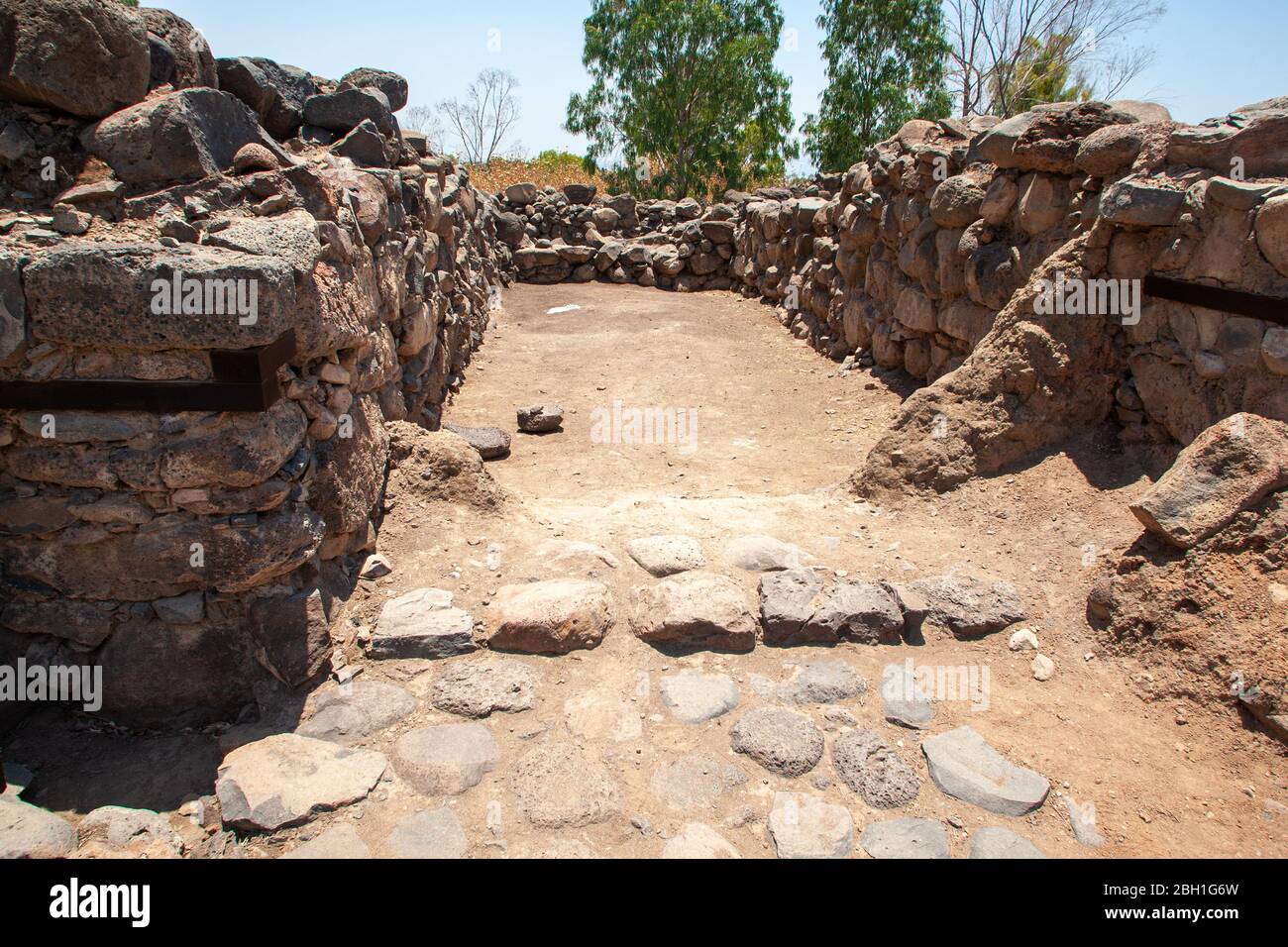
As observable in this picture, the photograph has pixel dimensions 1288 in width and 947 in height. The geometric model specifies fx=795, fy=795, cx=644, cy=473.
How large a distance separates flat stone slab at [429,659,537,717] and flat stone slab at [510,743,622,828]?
0.91 ft

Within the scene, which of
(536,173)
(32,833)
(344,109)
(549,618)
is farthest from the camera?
(536,173)

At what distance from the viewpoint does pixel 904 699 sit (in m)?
3.04

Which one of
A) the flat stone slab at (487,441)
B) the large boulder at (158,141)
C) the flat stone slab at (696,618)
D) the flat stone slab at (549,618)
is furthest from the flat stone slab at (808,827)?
the flat stone slab at (487,441)

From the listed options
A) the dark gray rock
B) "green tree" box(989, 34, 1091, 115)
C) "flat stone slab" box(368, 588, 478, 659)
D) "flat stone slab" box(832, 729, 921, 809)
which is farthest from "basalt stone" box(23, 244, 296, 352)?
"green tree" box(989, 34, 1091, 115)

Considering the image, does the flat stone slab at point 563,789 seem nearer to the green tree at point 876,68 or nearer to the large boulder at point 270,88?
the large boulder at point 270,88

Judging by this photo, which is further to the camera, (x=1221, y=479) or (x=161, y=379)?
(x=1221, y=479)

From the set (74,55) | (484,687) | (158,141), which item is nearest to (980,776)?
(484,687)

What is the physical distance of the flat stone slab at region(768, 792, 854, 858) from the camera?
7.79 feet

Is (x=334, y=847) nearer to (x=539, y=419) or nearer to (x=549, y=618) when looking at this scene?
(x=549, y=618)

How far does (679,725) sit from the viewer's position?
2879 mm

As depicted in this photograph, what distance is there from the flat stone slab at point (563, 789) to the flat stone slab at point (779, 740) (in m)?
0.51

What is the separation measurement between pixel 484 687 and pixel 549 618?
15.2 inches

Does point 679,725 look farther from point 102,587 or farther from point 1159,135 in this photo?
point 1159,135

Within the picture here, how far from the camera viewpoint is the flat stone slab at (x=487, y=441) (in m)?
5.93
